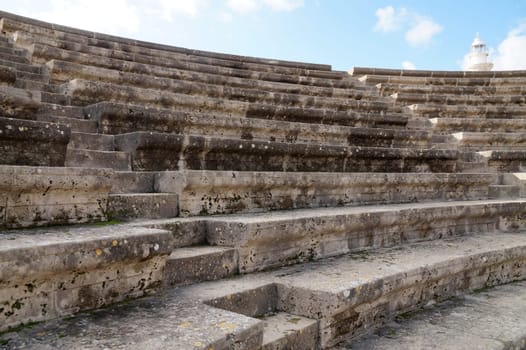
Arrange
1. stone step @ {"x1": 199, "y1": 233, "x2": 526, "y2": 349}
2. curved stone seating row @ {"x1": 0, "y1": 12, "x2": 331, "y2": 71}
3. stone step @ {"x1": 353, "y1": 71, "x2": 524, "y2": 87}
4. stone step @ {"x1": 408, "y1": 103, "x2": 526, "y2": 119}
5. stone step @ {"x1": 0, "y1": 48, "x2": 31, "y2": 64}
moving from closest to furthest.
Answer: stone step @ {"x1": 199, "y1": 233, "x2": 526, "y2": 349} < stone step @ {"x1": 0, "y1": 48, "x2": 31, "y2": 64} < curved stone seating row @ {"x1": 0, "y1": 12, "x2": 331, "y2": 71} < stone step @ {"x1": 408, "y1": 103, "x2": 526, "y2": 119} < stone step @ {"x1": 353, "y1": 71, "x2": 524, "y2": 87}

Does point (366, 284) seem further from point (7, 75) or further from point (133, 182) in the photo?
point (7, 75)

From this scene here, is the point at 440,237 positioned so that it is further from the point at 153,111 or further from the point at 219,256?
the point at 153,111

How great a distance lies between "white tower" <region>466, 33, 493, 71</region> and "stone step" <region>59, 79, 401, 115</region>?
35.5 feet

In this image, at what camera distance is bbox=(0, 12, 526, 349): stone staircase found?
5.37 ft

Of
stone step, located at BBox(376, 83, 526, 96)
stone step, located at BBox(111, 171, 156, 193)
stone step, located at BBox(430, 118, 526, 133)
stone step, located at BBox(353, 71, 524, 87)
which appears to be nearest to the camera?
stone step, located at BBox(111, 171, 156, 193)

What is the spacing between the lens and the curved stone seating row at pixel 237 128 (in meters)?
3.38

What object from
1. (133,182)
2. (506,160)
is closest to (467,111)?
(506,160)

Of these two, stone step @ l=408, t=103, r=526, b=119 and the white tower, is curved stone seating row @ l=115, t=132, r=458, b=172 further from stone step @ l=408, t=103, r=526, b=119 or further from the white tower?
the white tower

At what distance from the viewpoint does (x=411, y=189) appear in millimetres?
4469

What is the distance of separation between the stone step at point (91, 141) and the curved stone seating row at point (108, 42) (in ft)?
10.7

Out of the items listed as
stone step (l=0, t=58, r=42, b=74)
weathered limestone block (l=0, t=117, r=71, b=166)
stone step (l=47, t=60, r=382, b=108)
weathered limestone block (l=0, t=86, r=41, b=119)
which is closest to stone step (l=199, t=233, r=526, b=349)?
weathered limestone block (l=0, t=117, r=71, b=166)

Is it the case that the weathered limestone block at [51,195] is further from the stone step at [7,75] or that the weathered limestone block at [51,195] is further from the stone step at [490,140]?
the stone step at [490,140]

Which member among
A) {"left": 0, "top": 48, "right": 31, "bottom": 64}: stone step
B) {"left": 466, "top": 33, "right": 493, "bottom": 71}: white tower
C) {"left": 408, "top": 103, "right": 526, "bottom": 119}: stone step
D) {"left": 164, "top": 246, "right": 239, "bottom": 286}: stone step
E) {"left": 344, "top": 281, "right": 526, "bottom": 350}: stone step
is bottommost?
{"left": 344, "top": 281, "right": 526, "bottom": 350}: stone step

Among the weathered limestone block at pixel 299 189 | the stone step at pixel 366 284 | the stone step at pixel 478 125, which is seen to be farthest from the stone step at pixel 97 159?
the stone step at pixel 478 125
